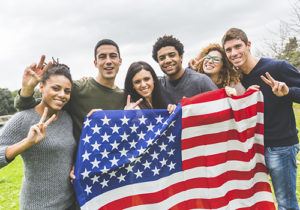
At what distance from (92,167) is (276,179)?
281cm

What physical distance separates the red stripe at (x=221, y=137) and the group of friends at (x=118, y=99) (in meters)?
0.21

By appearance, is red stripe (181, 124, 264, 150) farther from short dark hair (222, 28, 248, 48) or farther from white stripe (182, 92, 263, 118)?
short dark hair (222, 28, 248, 48)

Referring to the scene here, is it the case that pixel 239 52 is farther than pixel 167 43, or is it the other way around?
pixel 167 43

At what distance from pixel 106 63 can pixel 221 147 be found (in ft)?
7.61

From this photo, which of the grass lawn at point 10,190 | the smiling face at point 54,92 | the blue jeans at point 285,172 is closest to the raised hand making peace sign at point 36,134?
the smiling face at point 54,92

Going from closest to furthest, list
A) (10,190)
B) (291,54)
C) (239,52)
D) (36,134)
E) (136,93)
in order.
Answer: (36,134), (239,52), (136,93), (10,190), (291,54)

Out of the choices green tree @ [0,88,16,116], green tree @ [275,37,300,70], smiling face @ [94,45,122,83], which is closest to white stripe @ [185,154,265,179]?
smiling face @ [94,45,122,83]

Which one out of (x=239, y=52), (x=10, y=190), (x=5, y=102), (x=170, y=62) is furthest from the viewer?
(x=5, y=102)

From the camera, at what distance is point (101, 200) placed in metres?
2.84

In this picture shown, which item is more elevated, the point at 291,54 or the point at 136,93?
the point at 291,54

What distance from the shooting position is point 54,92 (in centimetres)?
258

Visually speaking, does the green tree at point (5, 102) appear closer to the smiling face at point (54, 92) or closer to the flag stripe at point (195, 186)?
the smiling face at point (54, 92)

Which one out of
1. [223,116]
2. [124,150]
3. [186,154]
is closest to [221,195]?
[186,154]

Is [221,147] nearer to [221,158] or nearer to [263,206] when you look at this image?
[221,158]
